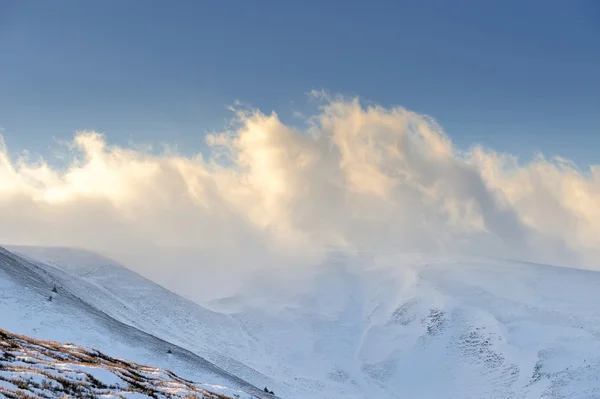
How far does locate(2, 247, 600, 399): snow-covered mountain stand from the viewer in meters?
105

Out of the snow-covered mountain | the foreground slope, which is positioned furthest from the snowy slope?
the snow-covered mountain

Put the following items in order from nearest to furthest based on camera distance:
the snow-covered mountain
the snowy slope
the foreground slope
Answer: the foreground slope
the snowy slope
the snow-covered mountain

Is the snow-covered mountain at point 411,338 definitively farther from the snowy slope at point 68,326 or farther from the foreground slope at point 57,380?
the foreground slope at point 57,380

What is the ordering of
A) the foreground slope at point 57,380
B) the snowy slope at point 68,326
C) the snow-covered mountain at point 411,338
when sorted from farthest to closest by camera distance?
the snow-covered mountain at point 411,338
the snowy slope at point 68,326
the foreground slope at point 57,380

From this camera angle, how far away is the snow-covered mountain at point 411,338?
105000 mm

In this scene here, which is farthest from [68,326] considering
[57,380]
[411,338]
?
[411,338]

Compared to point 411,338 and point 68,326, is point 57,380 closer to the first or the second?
point 68,326

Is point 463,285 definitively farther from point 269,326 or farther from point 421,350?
point 269,326

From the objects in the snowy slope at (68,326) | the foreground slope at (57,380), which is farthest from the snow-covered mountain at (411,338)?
the foreground slope at (57,380)

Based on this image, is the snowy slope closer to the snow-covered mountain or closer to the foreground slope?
the foreground slope

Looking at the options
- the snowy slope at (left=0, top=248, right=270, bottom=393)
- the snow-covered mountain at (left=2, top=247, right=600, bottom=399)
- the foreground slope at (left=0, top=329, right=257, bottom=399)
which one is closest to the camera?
the foreground slope at (left=0, top=329, right=257, bottom=399)

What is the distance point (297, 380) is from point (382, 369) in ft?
151

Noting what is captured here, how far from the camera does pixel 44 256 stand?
18738 cm

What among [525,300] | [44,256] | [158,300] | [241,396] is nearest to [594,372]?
[525,300]
